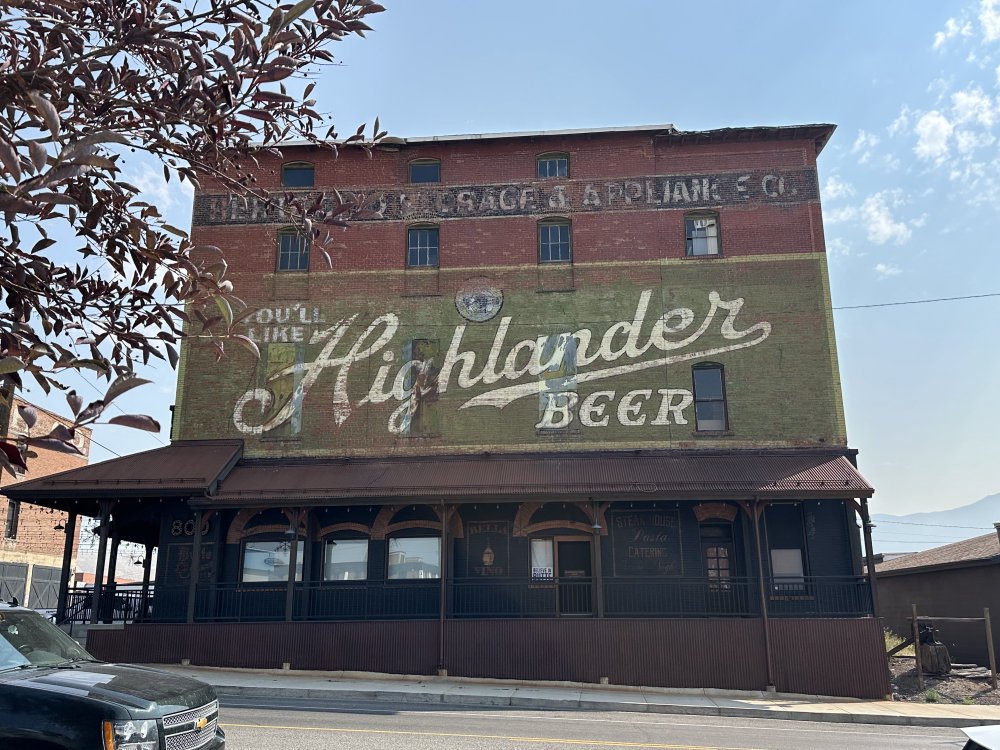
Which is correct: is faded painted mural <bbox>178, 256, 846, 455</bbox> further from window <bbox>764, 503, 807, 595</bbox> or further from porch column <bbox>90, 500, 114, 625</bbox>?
porch column <bbox>90, 500, 114, 625</bbox>

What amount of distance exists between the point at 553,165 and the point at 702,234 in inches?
189

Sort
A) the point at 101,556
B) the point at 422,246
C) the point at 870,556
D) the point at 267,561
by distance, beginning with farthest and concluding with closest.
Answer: the point at 422,246, the point at 267,561, the point at 101,556, the point at 870,556

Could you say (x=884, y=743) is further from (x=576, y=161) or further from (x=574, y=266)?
(x=576, y=161)

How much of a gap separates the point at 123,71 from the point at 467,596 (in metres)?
17.2

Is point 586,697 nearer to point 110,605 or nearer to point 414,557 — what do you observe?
point 414,557

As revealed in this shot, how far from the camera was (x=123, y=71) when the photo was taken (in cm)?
528

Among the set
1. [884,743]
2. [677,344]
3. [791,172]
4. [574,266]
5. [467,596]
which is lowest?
[884,743]

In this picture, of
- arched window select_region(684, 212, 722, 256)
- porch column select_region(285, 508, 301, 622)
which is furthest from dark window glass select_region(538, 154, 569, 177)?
porch column select_region(285, 508, 301, 622)

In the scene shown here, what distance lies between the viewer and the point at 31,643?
7027 mm

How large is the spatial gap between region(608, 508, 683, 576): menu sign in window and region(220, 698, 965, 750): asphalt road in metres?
5.94

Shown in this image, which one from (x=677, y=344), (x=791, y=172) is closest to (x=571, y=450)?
(x=677, y=344)

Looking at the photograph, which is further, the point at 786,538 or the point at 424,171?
the point at 424,171

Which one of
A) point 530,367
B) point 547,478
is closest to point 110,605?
point 547,478

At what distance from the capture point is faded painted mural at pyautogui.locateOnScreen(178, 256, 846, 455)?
2230cm
